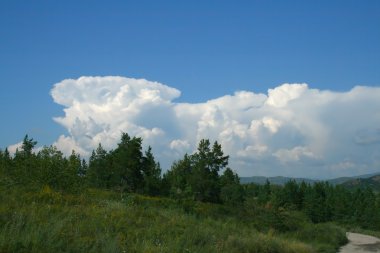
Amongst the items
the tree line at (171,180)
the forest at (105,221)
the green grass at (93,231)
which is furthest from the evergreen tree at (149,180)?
the green grass at (93,231)

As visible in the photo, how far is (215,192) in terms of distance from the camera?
65938 millimetres

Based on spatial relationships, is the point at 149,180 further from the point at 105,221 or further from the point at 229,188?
the point at 105,221

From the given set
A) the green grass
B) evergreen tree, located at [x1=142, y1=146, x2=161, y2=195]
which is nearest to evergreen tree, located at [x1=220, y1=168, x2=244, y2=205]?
evergreen tree, located at [x1=142, y1=146, x2=161, y2=195]

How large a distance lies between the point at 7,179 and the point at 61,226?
8520 mm

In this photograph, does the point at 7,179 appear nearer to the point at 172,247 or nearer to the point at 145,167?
the point at 172,247

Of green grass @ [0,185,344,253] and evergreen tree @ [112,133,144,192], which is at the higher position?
evergreen tree @ [112,133,144,192]

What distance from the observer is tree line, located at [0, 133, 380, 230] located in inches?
748

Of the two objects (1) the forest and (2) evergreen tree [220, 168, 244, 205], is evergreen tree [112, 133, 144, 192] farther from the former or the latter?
(1) the forest

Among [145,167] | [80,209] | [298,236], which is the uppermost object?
[145,167]

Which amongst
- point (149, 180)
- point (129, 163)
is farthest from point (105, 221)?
point (149, 180)

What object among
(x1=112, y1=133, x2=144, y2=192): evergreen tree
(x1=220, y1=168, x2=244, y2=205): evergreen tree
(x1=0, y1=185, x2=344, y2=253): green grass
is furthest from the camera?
(x1=220, y1=168, x2=244, y2=205): evergreen tree

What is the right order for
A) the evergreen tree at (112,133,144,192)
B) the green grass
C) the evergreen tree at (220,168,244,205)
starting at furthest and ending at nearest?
the evergreen tree at (220,168,244,205)
the evergreen tree at (112,133,144,192)
the green grass

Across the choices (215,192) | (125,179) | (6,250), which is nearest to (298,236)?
(6,250)

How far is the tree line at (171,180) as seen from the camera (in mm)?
19000
